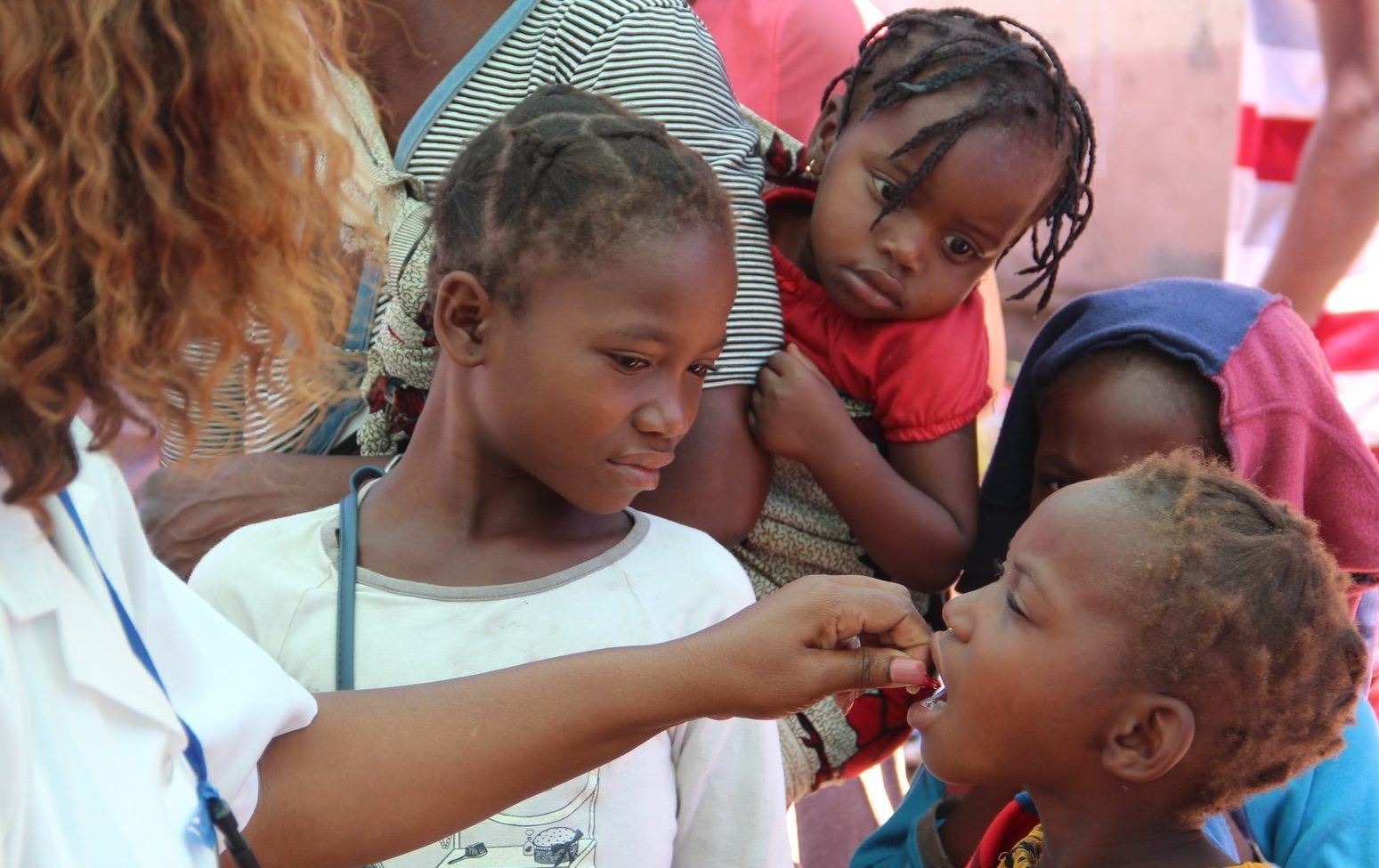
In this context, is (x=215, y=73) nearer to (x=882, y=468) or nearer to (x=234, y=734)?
(x=234, y=734)

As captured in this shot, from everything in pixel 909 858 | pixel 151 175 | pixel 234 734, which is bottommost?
pixel 909 858

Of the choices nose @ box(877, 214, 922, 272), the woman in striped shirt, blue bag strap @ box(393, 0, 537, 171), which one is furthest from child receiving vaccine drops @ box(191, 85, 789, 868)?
nose @ box(877, 214, 922, 272)

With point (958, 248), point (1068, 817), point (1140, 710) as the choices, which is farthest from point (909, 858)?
point (958, 248)

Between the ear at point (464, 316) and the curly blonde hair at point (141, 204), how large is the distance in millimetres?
570

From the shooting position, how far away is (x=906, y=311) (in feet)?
7.43

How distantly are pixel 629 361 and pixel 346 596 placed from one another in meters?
0.48

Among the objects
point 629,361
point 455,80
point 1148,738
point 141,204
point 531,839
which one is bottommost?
point 531,839

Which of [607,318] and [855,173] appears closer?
[607,318]

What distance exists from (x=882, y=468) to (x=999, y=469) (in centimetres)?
40

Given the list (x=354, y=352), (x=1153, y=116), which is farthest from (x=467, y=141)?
(x=1153, y=116)

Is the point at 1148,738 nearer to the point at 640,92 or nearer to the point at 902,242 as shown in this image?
the point at 902,242

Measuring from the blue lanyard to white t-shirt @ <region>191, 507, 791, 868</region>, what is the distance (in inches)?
18.7

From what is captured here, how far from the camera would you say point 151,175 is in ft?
3.81

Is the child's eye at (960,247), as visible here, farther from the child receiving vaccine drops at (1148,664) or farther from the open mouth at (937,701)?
the open mouth at (937,701)
